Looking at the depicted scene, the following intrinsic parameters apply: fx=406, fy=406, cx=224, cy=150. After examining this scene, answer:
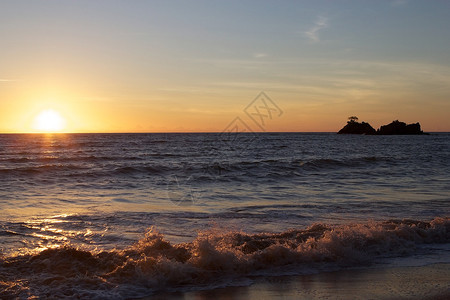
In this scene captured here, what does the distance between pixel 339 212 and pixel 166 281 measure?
256 inches

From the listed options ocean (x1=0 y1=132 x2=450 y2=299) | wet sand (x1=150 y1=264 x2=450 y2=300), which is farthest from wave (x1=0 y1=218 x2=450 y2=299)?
wet sand (x1=150 y1=264 x2=450 y2=300)

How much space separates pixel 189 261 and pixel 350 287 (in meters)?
2.50

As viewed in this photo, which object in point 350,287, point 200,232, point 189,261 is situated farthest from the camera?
point 200,232

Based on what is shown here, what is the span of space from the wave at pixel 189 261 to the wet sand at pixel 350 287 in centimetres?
36

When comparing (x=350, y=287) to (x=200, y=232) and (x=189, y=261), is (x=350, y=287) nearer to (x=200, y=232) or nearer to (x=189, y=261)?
(x=189, y=261)

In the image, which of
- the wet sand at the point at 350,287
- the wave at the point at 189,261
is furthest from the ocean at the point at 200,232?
the wet sand at the point at 350,287

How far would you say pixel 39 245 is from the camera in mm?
7699

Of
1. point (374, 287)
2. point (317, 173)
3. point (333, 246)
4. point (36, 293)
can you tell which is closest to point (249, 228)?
point (333, 246)

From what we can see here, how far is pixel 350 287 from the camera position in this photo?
5.77 metres

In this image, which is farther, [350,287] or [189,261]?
[189,261]

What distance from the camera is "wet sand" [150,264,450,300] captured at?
17.8 feet

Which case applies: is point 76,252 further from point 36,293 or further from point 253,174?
point 253,174

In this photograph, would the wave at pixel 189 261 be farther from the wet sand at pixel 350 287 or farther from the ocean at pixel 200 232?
the wet sand at pixel 350 287

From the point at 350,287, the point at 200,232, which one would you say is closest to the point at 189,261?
the point at 200,232
